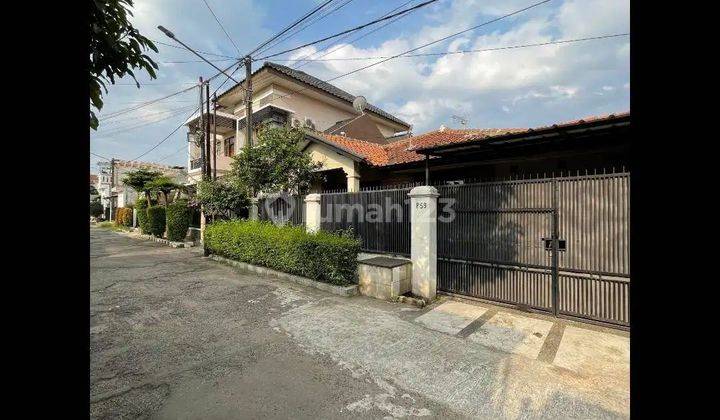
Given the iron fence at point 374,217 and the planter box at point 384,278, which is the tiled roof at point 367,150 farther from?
the planter box at point 384,278

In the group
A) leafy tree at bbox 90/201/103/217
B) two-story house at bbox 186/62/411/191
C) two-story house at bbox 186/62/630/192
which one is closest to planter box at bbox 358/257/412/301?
two-story house at bbox 186/62/630/192

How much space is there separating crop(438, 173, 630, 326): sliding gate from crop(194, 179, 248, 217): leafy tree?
8102 mm

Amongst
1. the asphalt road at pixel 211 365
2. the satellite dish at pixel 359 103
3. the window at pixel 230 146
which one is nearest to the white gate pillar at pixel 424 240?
the asphalt road at pixel 211 365

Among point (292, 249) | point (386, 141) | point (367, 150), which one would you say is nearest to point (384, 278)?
point (292, 249)

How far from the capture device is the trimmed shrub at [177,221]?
54.9ft

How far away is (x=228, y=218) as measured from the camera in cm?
1292

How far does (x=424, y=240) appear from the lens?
687cm

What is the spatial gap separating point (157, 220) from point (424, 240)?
56.5 feet

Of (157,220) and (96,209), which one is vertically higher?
(96,209)

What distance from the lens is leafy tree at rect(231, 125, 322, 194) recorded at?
10.9 metres

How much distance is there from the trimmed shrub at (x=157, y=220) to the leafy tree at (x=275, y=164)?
998 cm

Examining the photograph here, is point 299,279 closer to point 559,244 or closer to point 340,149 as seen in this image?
point 340,149
